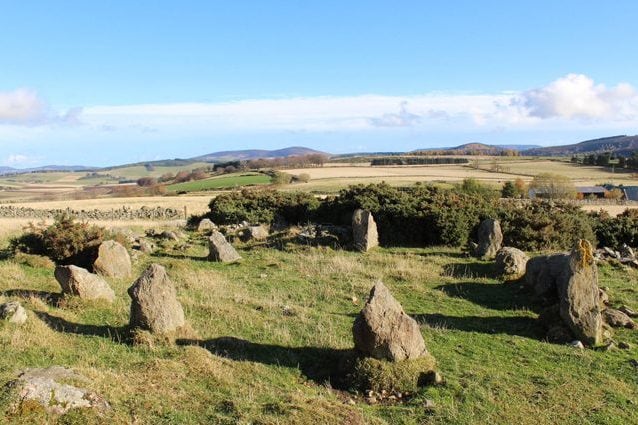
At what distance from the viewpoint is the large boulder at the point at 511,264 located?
18427 millimetres

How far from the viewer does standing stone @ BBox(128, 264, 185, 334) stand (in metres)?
11.3

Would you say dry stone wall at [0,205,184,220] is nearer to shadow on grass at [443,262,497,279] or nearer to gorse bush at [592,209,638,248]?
shadow on grass at [443,262,497,279]

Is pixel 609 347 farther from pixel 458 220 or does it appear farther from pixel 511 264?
pixel 458 220

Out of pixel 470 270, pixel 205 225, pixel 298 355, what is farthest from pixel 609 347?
pixel 205 225

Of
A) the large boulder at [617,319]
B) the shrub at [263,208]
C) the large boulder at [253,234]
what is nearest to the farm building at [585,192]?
the shrub at [263,208]

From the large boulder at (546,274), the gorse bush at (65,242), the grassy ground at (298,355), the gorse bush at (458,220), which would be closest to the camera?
the grassy ground at (298,355)

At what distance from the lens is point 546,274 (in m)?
15.9

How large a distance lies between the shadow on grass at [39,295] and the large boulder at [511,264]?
13784 millimetres

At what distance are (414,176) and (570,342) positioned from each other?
8149cm

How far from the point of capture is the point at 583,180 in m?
89.1

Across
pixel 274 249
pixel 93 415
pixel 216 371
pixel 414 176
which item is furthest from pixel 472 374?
pixel 414 176

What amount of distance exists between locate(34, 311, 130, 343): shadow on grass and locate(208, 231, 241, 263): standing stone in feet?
29.8

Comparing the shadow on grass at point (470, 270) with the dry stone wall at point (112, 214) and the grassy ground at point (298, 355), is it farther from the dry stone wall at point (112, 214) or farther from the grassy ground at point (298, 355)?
the dry stone wall at point (112, 214)

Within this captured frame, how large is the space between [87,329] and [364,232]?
45.7ft
